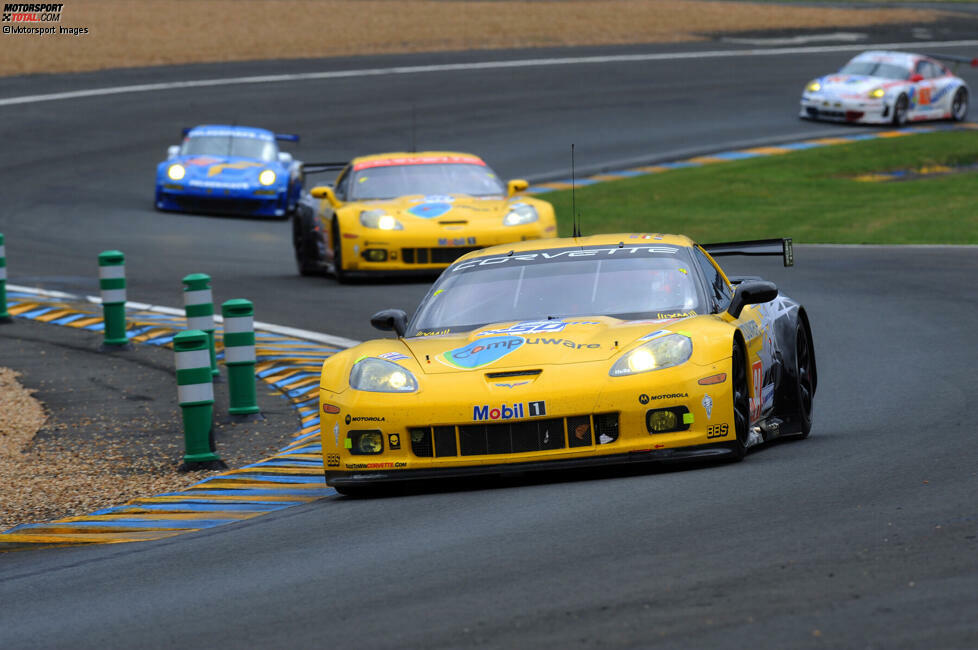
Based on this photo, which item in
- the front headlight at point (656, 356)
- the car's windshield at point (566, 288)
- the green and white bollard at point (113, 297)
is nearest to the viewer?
the front headlight at point (656, 356)

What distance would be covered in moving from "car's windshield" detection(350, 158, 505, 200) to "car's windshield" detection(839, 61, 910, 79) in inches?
688

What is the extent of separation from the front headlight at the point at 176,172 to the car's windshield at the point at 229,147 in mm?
783

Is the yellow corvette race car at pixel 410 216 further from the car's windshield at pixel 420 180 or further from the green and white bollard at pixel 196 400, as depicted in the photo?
the green and white bollard at pixel 196 400

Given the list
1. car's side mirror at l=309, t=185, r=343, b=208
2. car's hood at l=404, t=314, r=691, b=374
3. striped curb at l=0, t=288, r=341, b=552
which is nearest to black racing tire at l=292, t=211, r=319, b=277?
car's side mirror at l=309, t=185, r=343, b=208

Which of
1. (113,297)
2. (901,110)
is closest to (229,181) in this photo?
(113,297)

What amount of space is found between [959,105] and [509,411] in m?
29.0

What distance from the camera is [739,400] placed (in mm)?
7957

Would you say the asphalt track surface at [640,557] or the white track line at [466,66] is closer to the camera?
the asphalt track surface at [640,557]

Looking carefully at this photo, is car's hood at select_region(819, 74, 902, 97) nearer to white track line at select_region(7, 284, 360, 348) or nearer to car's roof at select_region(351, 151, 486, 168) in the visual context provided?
car's roof at select_region(351, 151, 486, 168)

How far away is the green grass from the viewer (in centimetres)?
2098

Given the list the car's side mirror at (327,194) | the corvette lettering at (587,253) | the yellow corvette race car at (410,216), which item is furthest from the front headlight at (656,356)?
the car's side mirror at (327,194)

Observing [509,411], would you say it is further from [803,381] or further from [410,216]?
[410,216]

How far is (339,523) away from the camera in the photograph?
7.27m

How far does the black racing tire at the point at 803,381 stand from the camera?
904 cm
